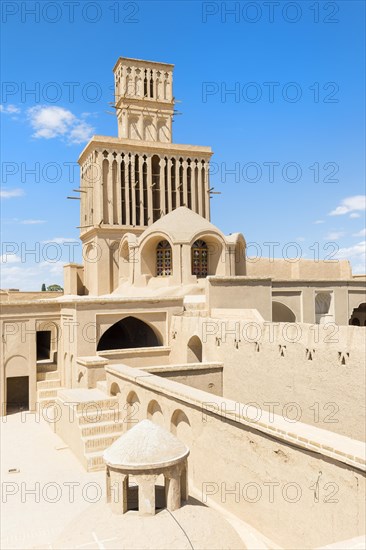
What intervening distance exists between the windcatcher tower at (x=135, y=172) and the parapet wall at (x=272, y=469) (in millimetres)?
18573

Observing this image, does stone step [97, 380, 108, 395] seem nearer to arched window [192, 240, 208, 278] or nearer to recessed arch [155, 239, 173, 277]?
recessed arch [155, 239, 173, 277]

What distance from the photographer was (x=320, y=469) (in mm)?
6938

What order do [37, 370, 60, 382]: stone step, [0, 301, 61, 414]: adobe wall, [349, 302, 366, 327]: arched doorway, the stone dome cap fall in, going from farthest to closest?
[349, 302, 366, 327]: arched doorway < [37, 370, 60, 382]: stone step < [0, 301, 61, 414]: adobe wall < the stone dome cap

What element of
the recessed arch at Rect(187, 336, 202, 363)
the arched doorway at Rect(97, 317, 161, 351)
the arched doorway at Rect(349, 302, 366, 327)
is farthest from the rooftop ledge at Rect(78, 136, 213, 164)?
the recessed arch at Rect(187, 336, 202, 363)

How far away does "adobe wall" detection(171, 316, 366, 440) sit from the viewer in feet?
36.8

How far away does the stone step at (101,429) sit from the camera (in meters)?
13.1

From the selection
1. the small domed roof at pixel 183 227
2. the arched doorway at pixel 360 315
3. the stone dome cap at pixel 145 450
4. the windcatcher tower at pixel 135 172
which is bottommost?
the stone dome cap at pixel 145 450

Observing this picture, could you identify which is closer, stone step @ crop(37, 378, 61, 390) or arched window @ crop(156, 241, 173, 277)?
stone step @ crop(37, 378, 61, 390)

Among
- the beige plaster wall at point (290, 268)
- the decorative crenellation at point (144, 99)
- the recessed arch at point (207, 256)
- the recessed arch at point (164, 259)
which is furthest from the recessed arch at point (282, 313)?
the decorative crenellation at point (144, 99)

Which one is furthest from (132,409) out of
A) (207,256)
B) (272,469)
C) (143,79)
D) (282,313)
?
(143,79)

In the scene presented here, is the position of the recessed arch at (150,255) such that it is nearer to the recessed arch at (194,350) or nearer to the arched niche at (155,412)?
the recessed arch at (194,350)

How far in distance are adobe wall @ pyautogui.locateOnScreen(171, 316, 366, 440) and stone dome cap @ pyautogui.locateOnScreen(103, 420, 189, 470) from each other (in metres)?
5.71

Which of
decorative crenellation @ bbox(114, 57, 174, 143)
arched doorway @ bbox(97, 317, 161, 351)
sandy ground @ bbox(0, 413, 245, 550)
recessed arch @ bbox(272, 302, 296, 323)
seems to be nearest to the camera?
sandy ground @ bbox(0, 413, 245, 550)

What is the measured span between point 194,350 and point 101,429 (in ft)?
20.0
